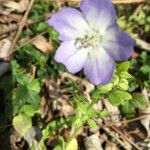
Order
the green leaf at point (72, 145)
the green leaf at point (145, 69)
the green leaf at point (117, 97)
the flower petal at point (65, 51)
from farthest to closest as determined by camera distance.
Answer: the green leaf at point (145, 69) → the green leaf at point (72, 145) → the flower petal at point (65, 51) → the green leaf at point (117, 97)

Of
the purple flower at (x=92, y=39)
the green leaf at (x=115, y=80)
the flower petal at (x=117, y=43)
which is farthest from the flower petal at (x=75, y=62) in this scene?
the green leaf at (x=115, y=80)

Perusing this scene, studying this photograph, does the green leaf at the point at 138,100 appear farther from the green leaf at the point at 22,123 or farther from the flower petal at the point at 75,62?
the green leaf at the point at 22,123

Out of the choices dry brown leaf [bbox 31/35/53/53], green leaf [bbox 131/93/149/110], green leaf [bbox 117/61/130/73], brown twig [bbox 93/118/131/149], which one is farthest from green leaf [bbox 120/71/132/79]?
dry brown leaf [bbox 31/35/53/53]

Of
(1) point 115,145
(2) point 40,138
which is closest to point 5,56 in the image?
(2) point 40,138

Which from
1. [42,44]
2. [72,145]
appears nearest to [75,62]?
[72,145]

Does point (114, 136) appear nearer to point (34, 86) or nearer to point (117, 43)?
point (34, 86)
